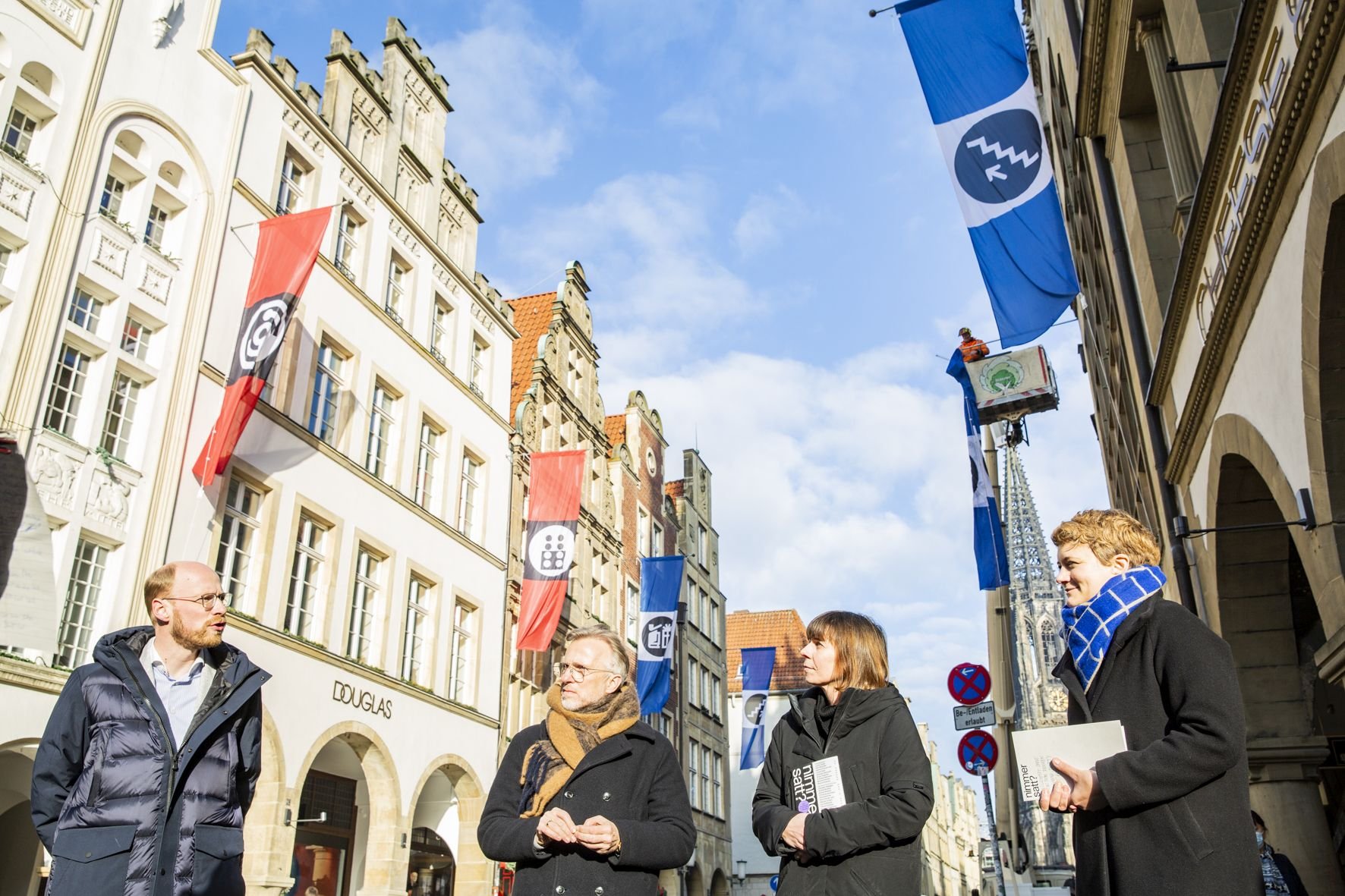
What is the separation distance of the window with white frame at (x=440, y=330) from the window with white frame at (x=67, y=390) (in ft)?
28.8

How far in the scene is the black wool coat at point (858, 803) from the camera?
3.75 meters

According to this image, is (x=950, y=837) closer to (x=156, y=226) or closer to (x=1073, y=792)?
(x=156, y=226)

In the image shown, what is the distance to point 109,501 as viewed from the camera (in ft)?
45.0

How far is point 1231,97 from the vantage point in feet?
22.9

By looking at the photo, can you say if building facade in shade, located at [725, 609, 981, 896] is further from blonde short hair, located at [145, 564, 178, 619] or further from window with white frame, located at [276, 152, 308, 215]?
blonde short hair, located at [145, 564, 178, 619]

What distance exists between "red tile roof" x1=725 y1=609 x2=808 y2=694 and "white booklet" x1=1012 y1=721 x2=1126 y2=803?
164 ft

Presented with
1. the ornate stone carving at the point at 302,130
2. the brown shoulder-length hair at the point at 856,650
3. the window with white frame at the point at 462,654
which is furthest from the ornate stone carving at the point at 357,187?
the brown shoulder-length hair at the point at 856,650

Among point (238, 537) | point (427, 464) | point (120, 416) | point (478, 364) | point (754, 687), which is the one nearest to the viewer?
point (120, 416)

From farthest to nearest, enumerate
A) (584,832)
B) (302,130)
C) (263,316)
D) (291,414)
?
(302,130) → (291,414) → (263,316) → (584,832)

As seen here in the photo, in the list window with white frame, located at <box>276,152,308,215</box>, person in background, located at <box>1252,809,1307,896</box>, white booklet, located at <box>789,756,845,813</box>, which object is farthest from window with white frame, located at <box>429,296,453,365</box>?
white booklet, located at <box>789,756,845,813</box>

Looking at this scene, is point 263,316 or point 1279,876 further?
point 263,316

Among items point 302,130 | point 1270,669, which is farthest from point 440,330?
point 1270,669

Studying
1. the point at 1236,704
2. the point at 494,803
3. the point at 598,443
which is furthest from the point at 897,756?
the point at 598,443

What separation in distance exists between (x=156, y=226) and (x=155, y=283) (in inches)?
42.6
